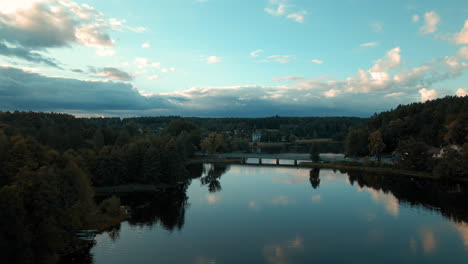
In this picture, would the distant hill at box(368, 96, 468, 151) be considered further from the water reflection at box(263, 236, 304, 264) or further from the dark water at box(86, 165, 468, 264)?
the water reflection at box(263, 236, 304, 264)

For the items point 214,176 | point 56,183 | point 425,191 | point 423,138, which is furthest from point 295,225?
point 423,138

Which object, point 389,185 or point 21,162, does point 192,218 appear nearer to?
point 21,162

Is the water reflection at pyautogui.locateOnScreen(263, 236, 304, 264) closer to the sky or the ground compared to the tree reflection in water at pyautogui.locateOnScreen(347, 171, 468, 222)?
closer to the ground

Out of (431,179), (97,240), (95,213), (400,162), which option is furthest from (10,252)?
(400,162)

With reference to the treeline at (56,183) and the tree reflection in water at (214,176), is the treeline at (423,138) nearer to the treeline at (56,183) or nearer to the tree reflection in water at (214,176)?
the tree reflection in water at (214,176)

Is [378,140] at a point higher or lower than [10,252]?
higher

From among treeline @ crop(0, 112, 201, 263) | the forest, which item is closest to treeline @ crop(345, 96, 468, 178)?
the forest
